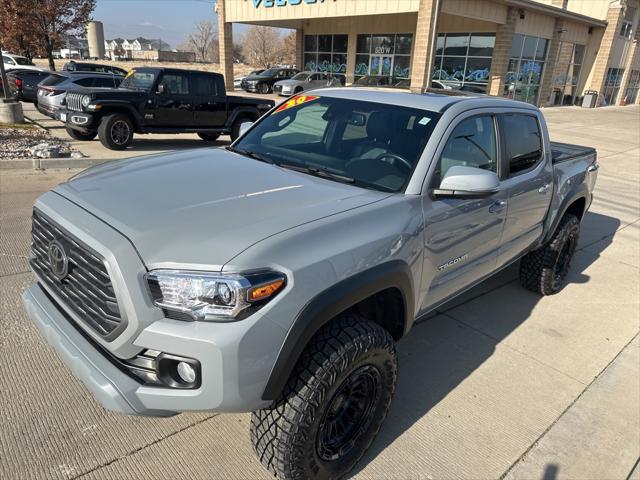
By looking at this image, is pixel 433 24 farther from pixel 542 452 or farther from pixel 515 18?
pixel 542 452

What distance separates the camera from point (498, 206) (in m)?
3.24

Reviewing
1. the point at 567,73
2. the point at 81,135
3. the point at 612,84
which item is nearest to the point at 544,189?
the point at 81,135

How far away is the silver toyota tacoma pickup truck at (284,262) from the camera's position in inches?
72.3

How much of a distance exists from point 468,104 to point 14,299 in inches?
142

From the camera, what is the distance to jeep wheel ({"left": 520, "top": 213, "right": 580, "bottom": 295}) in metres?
4.43

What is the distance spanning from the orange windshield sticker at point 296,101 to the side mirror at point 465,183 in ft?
4.55

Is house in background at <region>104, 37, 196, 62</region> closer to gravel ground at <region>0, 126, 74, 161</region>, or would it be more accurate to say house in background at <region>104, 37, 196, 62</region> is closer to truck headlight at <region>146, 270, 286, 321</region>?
gravel ground at <region>0, 126, 74, 161</region>

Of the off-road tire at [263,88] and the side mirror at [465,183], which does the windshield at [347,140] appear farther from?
the off-road tire at [263,88]

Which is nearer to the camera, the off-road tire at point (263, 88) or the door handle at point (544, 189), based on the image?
the door handle at point (544, 189)

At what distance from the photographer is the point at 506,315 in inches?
165

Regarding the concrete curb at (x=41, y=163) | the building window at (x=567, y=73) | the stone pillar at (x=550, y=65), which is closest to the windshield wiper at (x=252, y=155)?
the concrete curb at (x=41, y=163)

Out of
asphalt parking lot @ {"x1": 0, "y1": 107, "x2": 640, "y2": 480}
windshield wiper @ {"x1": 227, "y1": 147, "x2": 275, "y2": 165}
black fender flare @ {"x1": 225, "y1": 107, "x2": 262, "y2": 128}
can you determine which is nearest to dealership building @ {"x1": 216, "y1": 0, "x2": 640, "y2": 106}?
black fender flare @ {"x1": 225, "y1": 107, "x2": 262, "y2": 128}

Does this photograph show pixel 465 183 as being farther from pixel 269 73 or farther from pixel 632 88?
pixel 632 88

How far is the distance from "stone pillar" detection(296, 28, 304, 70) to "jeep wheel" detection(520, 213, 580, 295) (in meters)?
31.2
